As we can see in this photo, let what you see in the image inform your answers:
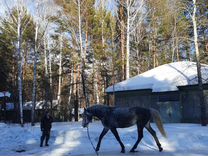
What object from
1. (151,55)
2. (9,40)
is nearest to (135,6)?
(151,55)

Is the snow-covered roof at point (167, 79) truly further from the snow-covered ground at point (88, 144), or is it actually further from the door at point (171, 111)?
the snow-covered ground at point (88, 144)

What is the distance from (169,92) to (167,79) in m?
1.33

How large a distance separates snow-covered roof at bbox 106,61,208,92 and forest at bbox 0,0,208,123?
5144 mm

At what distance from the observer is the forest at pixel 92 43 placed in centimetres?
3375

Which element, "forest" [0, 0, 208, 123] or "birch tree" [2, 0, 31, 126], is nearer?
"birch tree" [2, 0, 31, 126]

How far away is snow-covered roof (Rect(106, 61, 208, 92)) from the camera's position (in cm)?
2477

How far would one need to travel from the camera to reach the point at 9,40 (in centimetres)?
4288

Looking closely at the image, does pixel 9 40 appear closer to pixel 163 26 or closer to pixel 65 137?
pixel 163 26

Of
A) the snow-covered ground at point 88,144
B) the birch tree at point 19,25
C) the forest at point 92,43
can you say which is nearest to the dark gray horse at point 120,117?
the snow-covered ground at point 88,144

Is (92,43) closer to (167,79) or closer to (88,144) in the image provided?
(167,79)

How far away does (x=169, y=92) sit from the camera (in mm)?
25500

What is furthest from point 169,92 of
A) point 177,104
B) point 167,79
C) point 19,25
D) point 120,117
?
point 120,117

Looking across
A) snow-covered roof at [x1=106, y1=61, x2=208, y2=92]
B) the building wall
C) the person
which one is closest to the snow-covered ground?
the person

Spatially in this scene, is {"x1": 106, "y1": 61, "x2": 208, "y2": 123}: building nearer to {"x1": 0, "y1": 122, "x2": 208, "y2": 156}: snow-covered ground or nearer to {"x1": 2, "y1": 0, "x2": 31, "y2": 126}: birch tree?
{"x1": 2, "y1": 0, "x2": 31, "y2": 126}: birch tree
